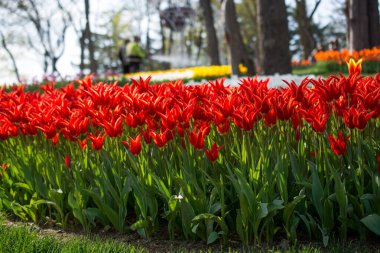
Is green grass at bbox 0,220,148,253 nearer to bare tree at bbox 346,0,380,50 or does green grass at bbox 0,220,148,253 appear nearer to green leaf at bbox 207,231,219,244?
green leaf at bbox 207,231,219,244

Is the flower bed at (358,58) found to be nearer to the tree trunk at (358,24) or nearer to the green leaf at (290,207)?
the tree trunk at (358,24)

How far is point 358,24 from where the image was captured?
A: 1764cm

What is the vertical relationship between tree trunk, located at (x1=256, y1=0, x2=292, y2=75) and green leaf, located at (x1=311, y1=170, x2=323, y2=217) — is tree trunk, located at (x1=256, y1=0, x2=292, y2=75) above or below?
above

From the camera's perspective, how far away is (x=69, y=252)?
9.91 feet

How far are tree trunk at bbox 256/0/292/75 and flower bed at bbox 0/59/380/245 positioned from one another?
8.03m

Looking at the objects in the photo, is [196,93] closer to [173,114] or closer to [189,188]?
[173,114]

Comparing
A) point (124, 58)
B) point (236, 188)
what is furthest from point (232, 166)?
point (124, 58)

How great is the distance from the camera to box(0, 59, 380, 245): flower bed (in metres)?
3.27

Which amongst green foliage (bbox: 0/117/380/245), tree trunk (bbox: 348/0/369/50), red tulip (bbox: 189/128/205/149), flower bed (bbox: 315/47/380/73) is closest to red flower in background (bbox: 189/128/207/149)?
red tulip (bbox: 189/128/205/149)

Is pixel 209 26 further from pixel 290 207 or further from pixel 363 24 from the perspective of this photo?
pixel 290 207

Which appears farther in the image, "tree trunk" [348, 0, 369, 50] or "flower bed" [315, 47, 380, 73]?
"tree trunk" [348, 0, 369, 50]

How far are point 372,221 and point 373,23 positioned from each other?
1689 centimetres

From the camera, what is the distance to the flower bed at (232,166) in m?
3.27

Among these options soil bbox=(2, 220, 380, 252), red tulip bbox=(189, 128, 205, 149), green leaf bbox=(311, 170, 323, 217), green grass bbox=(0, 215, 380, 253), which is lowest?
soil bbox=(2, 220, 380, 252)
